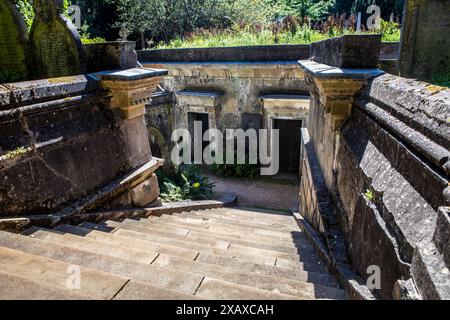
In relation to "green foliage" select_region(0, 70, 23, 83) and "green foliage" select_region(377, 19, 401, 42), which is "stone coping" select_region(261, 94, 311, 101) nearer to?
"green foliage" select_region(377, 19, 401, 42)

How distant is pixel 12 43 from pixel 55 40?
1.40 meters

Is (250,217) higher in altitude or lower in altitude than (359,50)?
lower

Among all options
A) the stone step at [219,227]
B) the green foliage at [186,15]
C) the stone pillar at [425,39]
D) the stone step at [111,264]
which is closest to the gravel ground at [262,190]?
the stone step at [219,227]

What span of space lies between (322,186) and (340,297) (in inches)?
95.1

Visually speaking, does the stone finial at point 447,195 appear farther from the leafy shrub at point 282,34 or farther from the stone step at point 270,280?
the leafy shrub at point 282,34

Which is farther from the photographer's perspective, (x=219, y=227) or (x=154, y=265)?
(x=219, y=227)

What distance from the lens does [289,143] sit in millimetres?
11273

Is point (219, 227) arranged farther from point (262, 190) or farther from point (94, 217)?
point (262, 190)

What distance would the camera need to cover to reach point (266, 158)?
1102 centimetres

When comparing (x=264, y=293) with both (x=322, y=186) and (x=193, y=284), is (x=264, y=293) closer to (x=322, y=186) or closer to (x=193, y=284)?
(x=193, y=284)

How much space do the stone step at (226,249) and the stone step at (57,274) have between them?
145 centimetres

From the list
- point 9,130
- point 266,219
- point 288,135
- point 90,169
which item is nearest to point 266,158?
point 288,135

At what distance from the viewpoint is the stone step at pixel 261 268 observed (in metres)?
3.06

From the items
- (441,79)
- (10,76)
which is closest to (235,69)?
(441,79)
